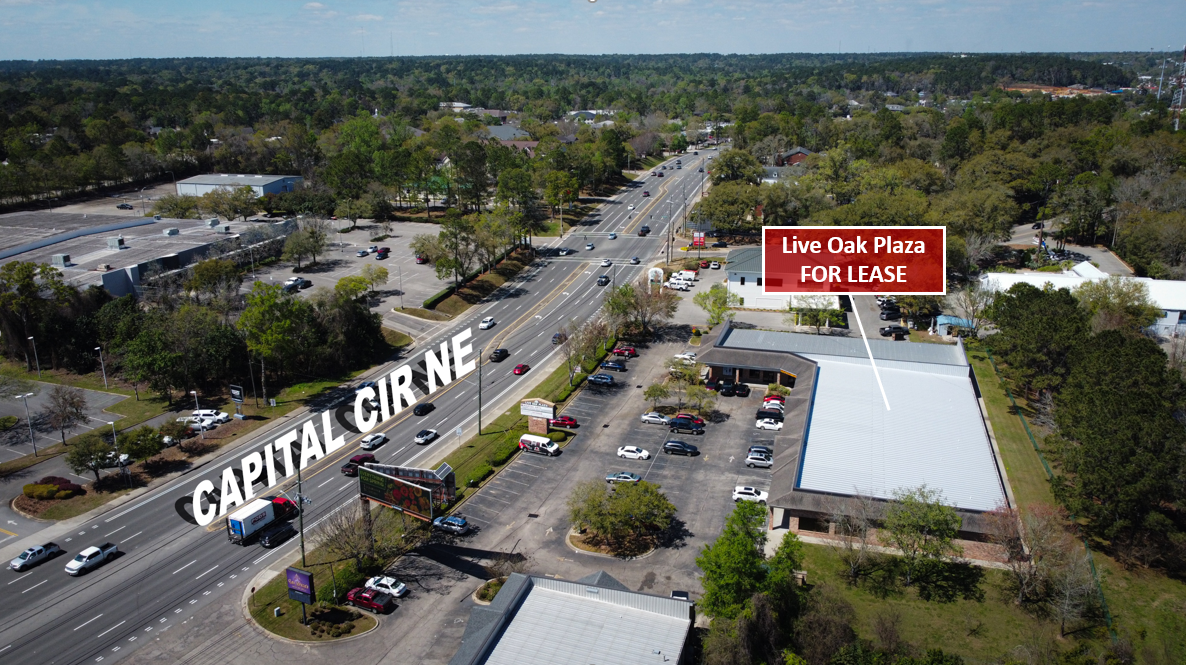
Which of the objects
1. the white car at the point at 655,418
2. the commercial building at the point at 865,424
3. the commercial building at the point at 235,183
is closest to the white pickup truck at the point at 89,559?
the white car at the point at 655,418

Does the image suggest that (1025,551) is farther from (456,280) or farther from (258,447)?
(456,280)

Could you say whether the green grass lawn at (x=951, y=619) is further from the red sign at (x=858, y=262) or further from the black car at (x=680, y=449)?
the red sign at (x=858, y=262)

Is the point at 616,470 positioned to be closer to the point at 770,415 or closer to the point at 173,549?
the point at 770,415

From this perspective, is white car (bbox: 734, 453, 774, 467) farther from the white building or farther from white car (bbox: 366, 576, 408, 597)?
the white building

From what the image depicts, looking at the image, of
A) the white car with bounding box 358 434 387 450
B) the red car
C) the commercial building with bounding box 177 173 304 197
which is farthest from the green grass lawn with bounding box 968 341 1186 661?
the commercial building with bounding box 177 173 304 197

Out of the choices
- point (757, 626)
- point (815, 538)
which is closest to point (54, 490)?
point (757, 626)

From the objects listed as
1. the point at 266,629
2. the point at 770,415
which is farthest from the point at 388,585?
the point at 770,415
